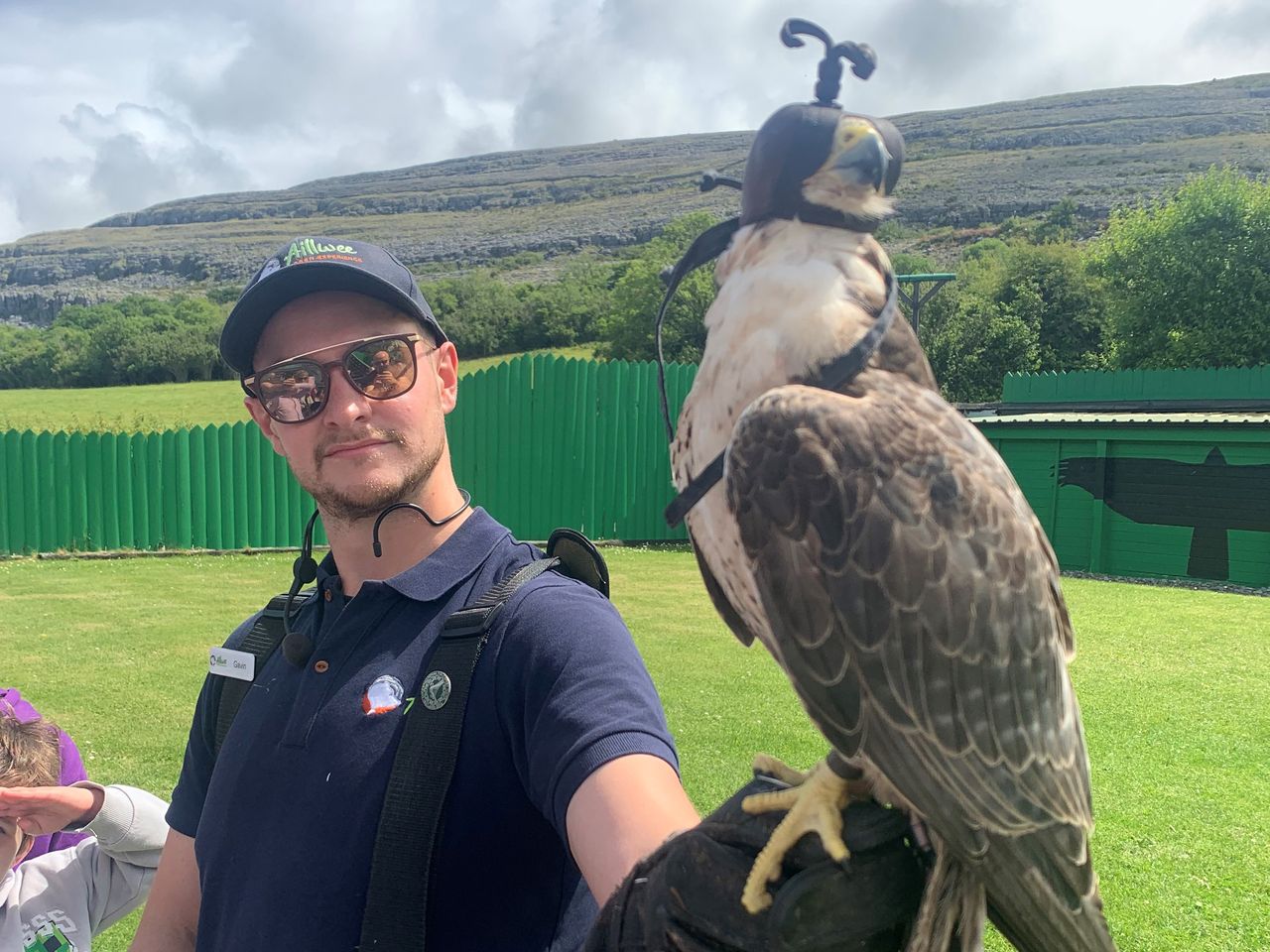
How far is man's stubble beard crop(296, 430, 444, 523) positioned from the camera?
5.12 ft

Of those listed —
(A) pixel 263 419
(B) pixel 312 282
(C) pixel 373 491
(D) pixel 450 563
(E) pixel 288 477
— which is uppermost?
(B) pixel 312 282

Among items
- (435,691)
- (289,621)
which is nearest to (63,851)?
(289,621)

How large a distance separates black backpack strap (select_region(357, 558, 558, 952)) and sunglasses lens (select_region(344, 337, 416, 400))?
0.43 m

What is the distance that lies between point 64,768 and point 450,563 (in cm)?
169

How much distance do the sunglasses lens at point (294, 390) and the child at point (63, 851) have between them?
1380 millimetres

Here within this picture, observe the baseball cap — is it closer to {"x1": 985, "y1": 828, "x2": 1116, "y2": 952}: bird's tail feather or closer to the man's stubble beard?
the man's stubble beard

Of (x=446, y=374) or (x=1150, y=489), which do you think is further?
(x=1150, y=489)

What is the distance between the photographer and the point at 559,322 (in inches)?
204

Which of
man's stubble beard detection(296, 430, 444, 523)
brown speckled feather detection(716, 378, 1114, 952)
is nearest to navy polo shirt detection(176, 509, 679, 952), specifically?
man's stubble beard detection(296, 430, 444, 523)

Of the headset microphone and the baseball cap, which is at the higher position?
the baseball cap

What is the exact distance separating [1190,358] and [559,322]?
2547 cm

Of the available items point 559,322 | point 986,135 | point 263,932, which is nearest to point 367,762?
point 263,932

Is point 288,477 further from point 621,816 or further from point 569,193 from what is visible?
point 569,193

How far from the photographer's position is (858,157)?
2.93 feet
